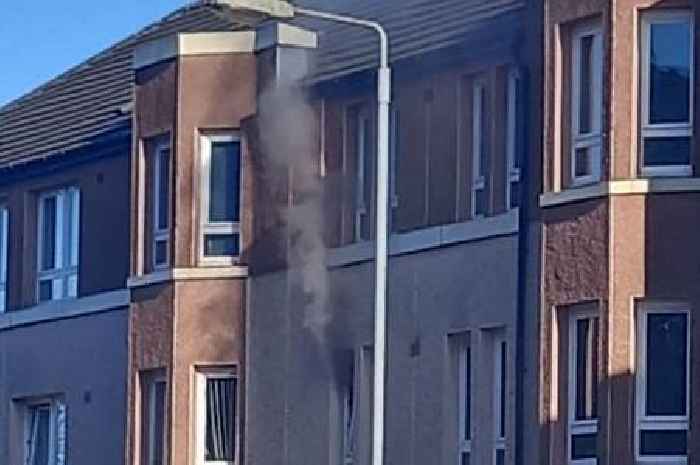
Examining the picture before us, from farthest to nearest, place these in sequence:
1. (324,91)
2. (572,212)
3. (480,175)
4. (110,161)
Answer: (110,161)
(324,91)
(480,175)
(572,212)

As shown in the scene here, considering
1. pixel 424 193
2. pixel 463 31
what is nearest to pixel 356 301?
pixel 424 193

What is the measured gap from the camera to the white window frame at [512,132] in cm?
2880

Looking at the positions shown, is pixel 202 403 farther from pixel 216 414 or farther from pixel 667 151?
pixel 667 151

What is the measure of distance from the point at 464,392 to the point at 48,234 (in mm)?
11834

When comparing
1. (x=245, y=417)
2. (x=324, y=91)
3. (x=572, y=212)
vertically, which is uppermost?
(x=324, y=91)

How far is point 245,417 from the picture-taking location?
32.9 metres

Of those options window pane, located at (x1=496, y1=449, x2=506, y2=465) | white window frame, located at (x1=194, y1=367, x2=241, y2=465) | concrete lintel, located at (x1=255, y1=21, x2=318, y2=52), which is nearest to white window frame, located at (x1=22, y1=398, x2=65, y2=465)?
white window frame, located at (x1=194, y1=367, x2=241, y2=465)

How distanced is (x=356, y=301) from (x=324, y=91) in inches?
116

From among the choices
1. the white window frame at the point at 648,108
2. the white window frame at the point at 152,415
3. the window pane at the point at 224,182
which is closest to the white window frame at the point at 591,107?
the white window frame at the point at 648,108

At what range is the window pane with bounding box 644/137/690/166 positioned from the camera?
25.8 metres

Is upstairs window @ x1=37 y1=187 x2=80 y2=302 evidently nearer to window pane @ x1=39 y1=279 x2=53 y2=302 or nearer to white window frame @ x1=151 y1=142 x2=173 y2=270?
window pane @ x1=39 y1=279 x2=53 y2=302

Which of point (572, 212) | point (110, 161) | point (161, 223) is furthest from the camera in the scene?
point (110, 161)

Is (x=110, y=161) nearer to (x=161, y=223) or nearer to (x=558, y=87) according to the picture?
(x=161, y=223)

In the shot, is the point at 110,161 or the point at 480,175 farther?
the point at 110,161
